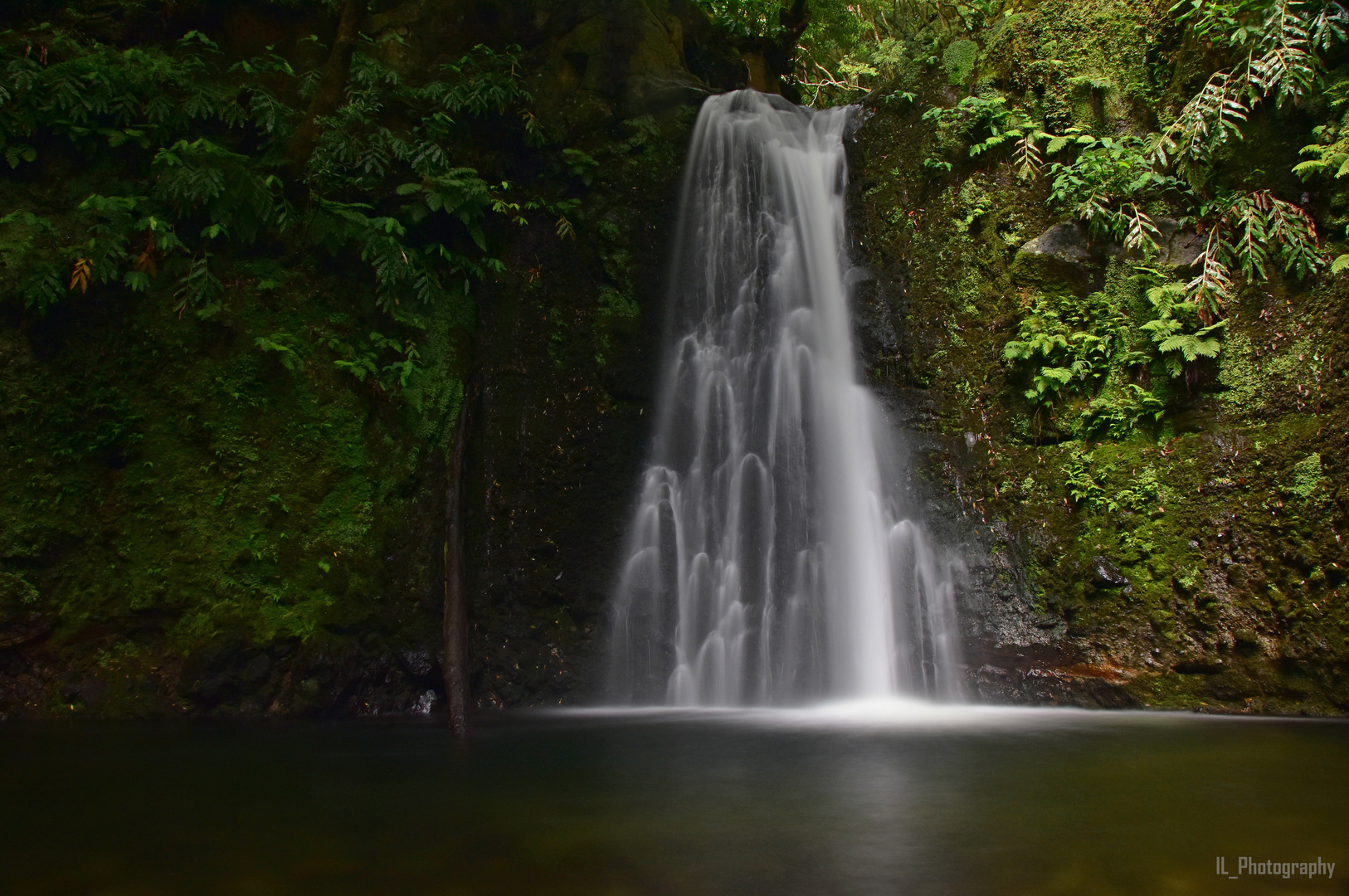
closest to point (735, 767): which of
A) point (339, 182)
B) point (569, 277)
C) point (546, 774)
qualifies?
point (546, 774)

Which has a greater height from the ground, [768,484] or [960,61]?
[960,61]

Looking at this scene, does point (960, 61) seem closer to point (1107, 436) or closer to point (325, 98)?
point (1107, 436)

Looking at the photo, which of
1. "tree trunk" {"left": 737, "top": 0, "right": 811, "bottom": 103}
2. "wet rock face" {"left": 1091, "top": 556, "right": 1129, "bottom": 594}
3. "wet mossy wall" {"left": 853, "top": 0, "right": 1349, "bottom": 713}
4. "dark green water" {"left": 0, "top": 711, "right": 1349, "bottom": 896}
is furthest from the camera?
"tree trunk" {"left": 737, "top": 0, "right": 811, "bottom": 103}

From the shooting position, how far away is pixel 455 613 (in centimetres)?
661

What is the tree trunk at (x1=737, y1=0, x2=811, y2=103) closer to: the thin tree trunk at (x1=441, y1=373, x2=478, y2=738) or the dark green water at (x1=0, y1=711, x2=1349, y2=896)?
the thin tree trunk at (x1=441, y1=373, x2=478, y2=738)

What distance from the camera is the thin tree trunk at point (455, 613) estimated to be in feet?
20.0

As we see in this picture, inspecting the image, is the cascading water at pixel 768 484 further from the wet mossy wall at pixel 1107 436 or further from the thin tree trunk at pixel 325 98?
the thin tree trunk at pixel 325 98

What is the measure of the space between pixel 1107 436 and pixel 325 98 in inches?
351

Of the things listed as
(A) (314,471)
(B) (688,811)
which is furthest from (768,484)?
(B) (688,811)

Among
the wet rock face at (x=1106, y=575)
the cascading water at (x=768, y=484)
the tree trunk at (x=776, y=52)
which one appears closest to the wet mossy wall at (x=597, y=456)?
the wet rock face at (x=1106, y=575)

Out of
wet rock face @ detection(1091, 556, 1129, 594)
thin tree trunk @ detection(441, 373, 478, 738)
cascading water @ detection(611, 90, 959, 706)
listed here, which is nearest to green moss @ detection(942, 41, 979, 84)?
cascading water @ detection(611, 90, 959, 706)

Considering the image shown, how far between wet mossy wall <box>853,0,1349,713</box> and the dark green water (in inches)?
41.6

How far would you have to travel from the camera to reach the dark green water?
2.77 meters

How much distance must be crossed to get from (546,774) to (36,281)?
6635mm
